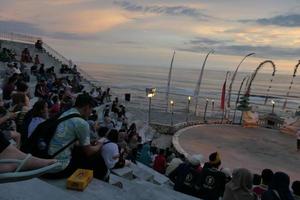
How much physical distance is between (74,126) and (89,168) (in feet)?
3.99

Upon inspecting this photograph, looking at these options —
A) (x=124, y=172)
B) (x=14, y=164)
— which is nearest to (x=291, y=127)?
(x=124, y=172)

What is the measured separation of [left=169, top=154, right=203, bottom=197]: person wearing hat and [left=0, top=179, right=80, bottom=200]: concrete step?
3150 mm

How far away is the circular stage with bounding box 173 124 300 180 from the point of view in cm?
1975

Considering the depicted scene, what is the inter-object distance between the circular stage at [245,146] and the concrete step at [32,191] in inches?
577

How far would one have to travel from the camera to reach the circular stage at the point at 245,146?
1975 cm

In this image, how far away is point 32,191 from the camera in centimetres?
481

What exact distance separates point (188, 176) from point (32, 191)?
367 cm

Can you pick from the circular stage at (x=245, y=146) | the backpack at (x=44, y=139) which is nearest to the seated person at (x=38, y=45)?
the circular stage at (x=245, y=146)

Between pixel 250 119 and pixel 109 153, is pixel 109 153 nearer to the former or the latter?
pixel 109 153

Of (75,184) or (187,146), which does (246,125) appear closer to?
(187,146)

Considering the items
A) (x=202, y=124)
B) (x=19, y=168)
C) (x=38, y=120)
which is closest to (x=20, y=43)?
(x=202, y=124)

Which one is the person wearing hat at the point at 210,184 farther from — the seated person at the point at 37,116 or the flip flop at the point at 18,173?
the flip flop at the point at 18,173

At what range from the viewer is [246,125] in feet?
106

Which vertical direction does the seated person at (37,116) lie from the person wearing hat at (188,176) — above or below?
above
